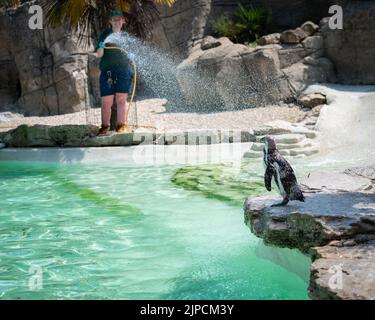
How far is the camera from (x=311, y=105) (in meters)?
10.5

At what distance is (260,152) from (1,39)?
33.8ft

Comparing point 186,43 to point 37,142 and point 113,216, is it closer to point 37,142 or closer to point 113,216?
point 37,142

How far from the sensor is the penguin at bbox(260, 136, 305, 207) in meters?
3.61

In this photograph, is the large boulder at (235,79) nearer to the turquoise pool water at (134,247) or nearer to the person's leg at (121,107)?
the person's leg at (121,107)

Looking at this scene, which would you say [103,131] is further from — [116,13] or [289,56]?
[289,56]

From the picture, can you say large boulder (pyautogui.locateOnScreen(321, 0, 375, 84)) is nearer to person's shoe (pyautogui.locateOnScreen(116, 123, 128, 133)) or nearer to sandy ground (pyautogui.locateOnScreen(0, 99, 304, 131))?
sandy ground (pyautogui.locateOnScreen(0, 99, 304, 131))

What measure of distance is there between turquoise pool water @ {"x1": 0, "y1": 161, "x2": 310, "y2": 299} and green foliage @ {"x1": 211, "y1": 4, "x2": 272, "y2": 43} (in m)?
7.32

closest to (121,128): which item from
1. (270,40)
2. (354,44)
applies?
(270,40)

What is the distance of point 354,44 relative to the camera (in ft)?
37.3

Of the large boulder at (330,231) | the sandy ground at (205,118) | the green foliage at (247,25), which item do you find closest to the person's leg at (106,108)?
the sandy ground at (205,118)

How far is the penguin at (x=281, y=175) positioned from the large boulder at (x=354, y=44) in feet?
28.1
